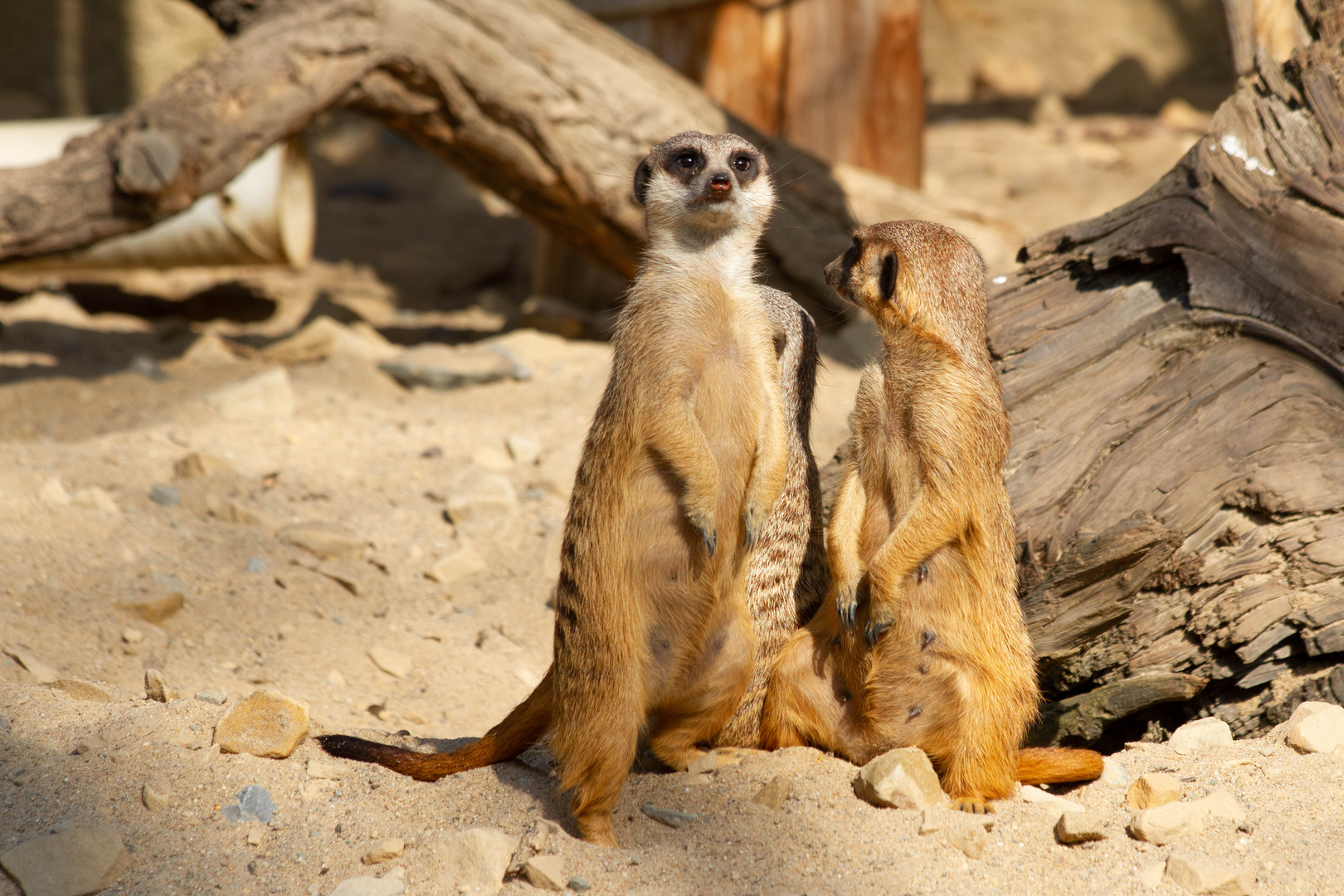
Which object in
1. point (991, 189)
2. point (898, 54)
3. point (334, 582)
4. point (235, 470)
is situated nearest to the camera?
point (334, 582)

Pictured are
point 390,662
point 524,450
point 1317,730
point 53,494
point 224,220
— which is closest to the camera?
point 1317,730

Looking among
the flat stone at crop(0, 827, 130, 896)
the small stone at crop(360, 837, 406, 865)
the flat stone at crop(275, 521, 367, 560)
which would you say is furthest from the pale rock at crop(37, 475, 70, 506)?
the small stone at crop(360, 837, 406, 865)

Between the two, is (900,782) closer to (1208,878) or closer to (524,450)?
(1208,878)

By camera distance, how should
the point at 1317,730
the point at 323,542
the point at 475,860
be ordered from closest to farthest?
the point at 475,860, the point at 1317,730, the point at 323,542

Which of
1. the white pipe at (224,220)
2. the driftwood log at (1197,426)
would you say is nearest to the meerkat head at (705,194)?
the driftwood log at (1197,426)

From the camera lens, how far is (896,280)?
231 centimetres

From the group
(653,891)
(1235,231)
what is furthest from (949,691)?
(1235,231)

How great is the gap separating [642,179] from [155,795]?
1595mm

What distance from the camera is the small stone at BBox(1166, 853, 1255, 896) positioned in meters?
1.77

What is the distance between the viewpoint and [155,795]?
188cm

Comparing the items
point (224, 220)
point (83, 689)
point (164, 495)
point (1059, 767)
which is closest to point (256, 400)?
point (164, 495)

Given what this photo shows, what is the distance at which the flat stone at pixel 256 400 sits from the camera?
3.98 m

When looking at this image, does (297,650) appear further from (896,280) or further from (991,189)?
(991,189)

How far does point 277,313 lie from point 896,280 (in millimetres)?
4604
